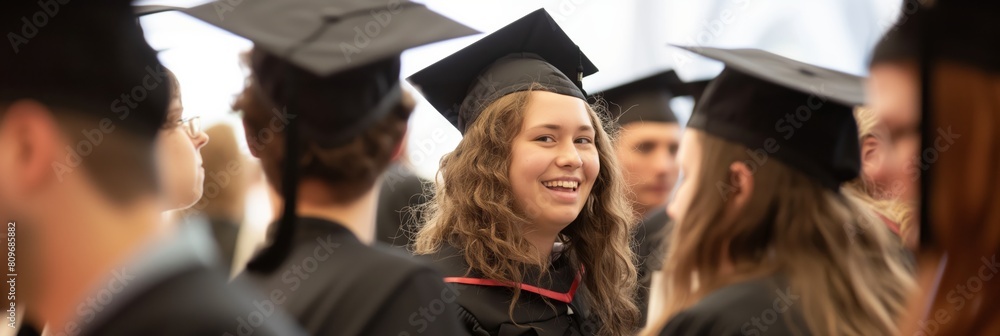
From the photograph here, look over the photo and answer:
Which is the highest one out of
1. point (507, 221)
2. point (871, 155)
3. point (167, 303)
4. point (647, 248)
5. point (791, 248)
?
point (167, 303)

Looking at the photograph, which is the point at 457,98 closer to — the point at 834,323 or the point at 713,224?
the point at 713,224

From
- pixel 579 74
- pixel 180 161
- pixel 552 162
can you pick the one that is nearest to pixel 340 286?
pixel 180 161

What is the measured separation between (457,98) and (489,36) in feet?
0.72

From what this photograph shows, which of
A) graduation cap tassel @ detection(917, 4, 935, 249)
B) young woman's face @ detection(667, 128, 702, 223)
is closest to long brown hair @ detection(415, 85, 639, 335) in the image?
young woman's face @ detection(667, 128, 702, 223)

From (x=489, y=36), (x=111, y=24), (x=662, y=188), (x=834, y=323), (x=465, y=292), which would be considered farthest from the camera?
(x=662, y=188)

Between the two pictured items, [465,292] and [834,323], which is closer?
[834,323]

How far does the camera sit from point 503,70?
2.54m

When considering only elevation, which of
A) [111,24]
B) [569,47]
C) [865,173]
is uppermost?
[111,24]

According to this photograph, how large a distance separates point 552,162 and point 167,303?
1495mm

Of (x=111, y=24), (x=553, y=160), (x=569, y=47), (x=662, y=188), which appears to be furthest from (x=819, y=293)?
(x=662, y=188)

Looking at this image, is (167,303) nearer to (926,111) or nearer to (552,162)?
(926,111)

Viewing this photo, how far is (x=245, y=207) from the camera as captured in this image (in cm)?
192

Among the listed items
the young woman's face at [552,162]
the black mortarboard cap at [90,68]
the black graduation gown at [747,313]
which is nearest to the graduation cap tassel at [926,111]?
the black graduation gown at [747,313]

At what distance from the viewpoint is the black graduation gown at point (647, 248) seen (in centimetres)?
288
